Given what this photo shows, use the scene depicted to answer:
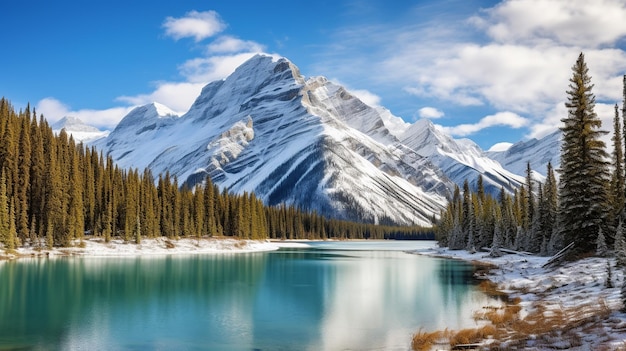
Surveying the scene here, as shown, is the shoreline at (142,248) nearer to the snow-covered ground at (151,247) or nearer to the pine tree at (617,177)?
the snow-covered ground at (151,247)

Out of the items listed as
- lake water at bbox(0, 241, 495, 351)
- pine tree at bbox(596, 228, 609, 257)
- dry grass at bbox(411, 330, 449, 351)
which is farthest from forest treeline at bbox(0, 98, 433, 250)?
pine tree at bbox(596, 228, 609, 257)

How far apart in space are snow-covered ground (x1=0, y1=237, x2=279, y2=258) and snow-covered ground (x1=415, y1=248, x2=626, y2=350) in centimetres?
7251

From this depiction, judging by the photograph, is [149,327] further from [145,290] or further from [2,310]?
[145,290]

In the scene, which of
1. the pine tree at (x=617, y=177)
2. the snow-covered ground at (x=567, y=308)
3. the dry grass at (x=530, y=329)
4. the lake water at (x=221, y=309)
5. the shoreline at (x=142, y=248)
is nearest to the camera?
the snow-covered ground at (x=567, y=308)

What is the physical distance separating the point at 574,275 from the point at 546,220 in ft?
152

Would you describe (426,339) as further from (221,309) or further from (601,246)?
(601,246)

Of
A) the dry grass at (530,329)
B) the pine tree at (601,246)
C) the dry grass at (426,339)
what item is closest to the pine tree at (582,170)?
the pine tree at (601,246)

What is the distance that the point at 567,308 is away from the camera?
108 ft

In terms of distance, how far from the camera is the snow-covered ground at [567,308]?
73.5ft

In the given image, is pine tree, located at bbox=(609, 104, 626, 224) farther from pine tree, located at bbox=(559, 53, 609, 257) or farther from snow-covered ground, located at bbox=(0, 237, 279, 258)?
snow-covered ground, located at bbox=(0, 237, 279, 258)

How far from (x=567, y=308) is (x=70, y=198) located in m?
96.2

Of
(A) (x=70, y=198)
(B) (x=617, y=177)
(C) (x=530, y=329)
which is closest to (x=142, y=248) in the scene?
(A) (x=70, y=198)

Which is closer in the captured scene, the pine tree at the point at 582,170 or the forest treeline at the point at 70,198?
the pine tree at the point at 582,170

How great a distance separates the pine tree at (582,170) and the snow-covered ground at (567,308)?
12.9ft
